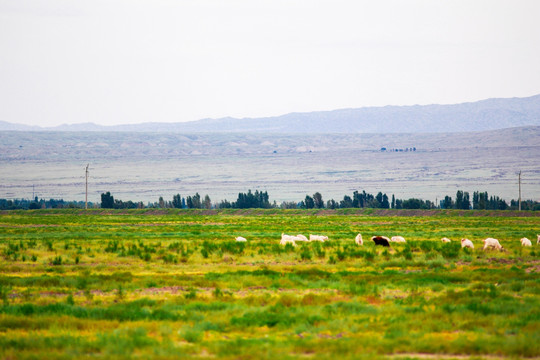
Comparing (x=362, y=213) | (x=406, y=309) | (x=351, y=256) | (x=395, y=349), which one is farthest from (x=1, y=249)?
(x=362, y=213)

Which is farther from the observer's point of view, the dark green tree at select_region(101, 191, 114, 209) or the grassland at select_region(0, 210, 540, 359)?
the dark green tree at select_region(101, 191, 114, 209)

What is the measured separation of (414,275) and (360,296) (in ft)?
14.4

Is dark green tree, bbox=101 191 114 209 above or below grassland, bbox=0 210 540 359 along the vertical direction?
below

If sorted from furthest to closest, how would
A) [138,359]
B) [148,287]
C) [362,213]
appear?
[362,213]
[148,287]
[138,359]

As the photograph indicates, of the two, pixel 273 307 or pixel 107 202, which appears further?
pixel 107 202

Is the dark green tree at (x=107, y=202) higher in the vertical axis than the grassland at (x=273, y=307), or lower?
lower

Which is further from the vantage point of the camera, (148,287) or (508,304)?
(148,287)

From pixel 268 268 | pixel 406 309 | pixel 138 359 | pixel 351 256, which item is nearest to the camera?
pixel 138 359

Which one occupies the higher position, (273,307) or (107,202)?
(273,307)

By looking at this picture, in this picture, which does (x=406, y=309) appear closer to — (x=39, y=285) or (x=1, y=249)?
(x=39, y=285)

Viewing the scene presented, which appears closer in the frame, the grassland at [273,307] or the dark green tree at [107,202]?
the grassland at [273,307]

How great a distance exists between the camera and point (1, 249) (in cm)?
3100

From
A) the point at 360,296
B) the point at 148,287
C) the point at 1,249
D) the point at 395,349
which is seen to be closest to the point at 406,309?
the point at 360,296

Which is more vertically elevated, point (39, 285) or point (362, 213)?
point (39, 285)
